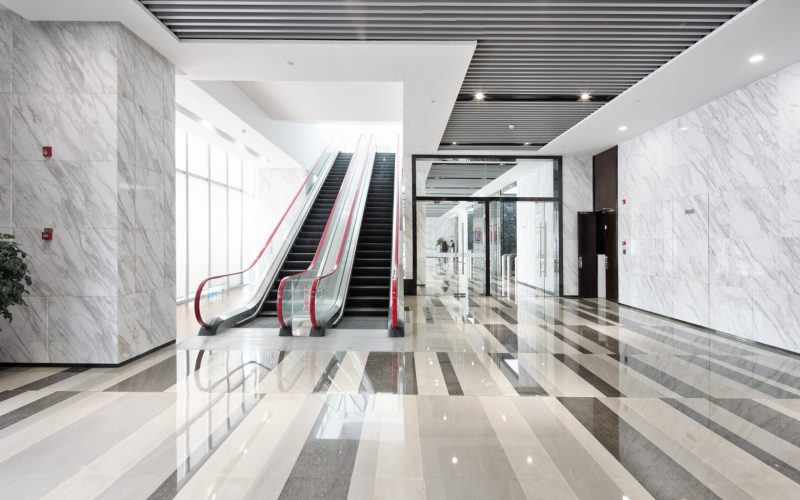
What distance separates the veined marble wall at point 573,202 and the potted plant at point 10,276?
34.7 ft

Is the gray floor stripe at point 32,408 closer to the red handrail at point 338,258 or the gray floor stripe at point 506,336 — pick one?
the red handrail at point 338,258

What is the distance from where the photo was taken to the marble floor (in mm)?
2447

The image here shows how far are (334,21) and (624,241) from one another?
26.2 ft

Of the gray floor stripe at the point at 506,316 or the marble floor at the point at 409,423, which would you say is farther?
the gray floor stripe at the point at 506,316

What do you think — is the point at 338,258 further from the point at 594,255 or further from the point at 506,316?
the point at 594,255

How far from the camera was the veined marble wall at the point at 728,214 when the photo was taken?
5598 mm

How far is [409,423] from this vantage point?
323 centimetres

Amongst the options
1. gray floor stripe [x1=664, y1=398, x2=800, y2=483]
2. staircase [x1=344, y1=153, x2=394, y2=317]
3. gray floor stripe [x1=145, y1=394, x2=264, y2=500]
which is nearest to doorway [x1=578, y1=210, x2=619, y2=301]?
staircase [x1=344, y1=153, x2=394, y2=317]

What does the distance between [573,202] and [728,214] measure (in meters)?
4.55

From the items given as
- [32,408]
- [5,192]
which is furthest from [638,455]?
[5,192]

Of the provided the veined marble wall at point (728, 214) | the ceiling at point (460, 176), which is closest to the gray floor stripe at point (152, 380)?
the veined marble wall at point (728, 214)

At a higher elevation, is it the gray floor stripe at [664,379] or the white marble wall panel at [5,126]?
the white marble wall panel at [5,126]

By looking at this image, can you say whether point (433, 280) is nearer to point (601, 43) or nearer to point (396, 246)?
point (396, 246)

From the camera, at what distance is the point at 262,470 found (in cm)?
257
